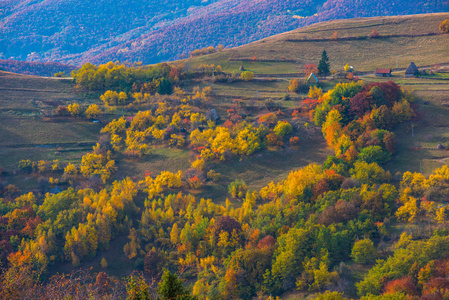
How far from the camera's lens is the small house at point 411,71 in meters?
91.1

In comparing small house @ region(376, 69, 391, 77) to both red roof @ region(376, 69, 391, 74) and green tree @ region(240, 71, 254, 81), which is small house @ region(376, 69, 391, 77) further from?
green tree @ region(240, 71, 254, 81)

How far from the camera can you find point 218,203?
65.0 meters

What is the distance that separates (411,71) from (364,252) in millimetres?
57936

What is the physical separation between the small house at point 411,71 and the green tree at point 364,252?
5621 centimetres

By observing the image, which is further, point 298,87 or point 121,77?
point 121,77

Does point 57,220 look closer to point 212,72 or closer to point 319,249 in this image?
point 319,249

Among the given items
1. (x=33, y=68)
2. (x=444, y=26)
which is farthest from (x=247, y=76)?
(x=33, y=68)

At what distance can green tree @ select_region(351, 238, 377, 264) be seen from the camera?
46.2 metres

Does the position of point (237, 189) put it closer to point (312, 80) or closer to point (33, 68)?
point (312, 80)

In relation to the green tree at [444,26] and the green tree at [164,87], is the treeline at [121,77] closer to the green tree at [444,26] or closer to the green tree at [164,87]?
the green tree at [164,87]

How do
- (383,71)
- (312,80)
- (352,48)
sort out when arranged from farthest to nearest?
(352,48)
(383,71)
(312,80)

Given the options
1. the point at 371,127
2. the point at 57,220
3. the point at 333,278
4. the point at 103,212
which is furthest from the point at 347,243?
the point at 57,220

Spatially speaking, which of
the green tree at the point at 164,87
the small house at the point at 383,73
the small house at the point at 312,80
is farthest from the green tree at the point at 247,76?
the small house at the point at 383,73

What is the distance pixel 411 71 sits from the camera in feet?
300
